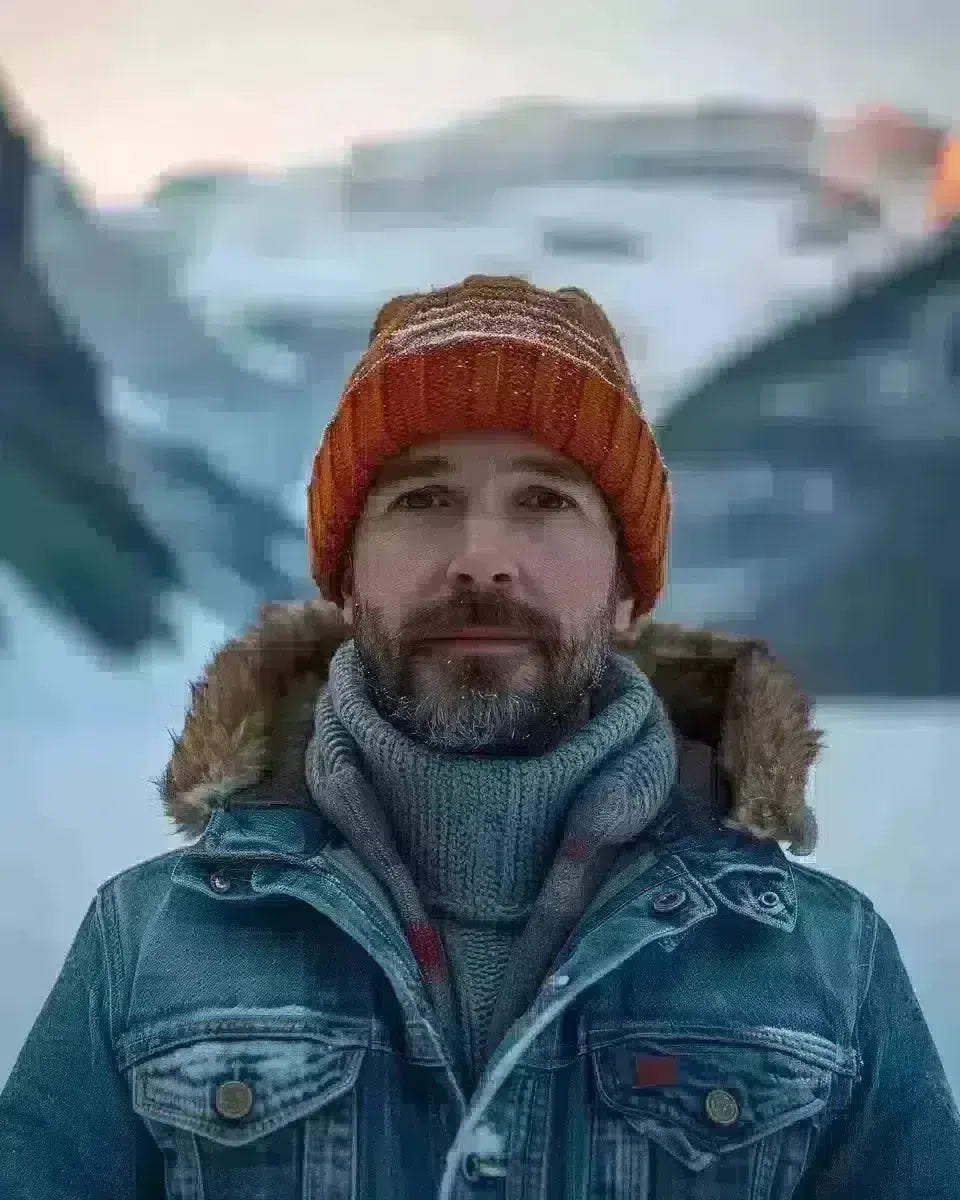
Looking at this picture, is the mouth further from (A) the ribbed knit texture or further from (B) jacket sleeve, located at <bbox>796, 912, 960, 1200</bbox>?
(B) jacket sleeve, located at <bbox>796, 912, 960, 1200</bbox>

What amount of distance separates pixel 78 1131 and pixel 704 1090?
439 mm

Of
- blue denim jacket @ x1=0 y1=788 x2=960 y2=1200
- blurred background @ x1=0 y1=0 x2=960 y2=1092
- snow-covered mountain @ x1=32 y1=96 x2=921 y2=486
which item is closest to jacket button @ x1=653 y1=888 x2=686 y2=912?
blue denim jacket @ x1=0 y1=788 x2=960 y2=1200

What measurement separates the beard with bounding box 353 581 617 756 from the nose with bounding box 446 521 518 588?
0.01 meters

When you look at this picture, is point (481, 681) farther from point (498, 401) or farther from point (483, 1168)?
point (483, 1168)

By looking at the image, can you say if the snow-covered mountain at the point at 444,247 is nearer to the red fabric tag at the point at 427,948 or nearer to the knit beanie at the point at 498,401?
the knit beanie at the point at 498,401

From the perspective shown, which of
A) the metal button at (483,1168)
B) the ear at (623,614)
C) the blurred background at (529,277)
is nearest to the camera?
the metal button at (483,1168)

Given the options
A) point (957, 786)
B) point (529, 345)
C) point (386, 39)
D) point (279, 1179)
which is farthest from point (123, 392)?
point (957, 786)

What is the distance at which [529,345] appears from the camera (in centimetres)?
71

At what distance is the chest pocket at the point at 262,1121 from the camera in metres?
0.60

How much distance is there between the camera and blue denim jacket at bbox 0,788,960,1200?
1.98 feet

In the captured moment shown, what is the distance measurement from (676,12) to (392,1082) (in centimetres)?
121

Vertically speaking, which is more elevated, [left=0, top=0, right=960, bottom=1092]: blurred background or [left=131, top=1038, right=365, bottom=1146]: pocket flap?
[left=0, top=0, right=960, bottom=1092]: blurred background

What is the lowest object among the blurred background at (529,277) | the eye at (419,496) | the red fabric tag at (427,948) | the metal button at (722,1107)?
the metal button at (722,1107)

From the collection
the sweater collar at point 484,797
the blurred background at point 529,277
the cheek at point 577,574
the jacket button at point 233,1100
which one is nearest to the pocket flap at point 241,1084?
the jacket button at point 233,1100
